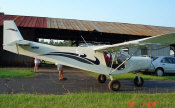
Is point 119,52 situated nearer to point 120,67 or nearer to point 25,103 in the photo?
point 120,67

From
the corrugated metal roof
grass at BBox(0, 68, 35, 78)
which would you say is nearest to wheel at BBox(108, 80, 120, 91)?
grass at BBox(0, 68, 35, 78)

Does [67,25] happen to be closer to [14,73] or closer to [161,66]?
[14,73]

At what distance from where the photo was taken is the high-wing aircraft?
23.8 ft

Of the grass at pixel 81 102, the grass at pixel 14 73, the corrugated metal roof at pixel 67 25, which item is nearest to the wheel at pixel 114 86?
the grass at pixel 81 102

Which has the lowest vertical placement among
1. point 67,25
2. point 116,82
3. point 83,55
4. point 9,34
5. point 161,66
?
point 116,82

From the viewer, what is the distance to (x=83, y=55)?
25.8 feet

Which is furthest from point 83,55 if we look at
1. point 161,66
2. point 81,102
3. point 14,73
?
point 161,66

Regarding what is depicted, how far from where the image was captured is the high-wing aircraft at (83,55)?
7250 mm

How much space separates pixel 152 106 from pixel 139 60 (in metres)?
4.16

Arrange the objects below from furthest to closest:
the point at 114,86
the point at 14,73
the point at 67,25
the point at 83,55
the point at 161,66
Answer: the point at 67,25
the point at 161,66
the point at 14,73
the point at 83,55
the point at 114,86

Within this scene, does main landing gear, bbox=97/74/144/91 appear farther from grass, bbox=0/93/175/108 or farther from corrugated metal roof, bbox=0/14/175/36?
corrugated metal roof, bbox=0/14/175/36

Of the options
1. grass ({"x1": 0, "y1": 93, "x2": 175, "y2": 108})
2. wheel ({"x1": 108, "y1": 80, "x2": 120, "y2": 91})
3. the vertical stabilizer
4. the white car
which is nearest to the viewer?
grass ({"x1": 0, "y1": 93, "x2": 175, "y2": 108})

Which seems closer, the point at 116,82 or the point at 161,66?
the point at 116,82

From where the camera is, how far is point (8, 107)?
14.3 ft
